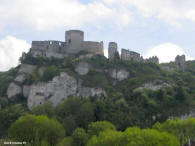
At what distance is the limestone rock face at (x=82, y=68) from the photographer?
7850cm

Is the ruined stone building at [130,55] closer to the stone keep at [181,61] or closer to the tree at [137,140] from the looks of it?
the stone keep at [181,61]

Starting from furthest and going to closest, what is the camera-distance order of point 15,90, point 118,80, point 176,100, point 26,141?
point 118,80 < point 15,90 < point 176,100 < point 26,141

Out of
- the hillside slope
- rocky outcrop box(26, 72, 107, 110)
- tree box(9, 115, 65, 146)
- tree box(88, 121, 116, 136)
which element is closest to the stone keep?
the hillside slope

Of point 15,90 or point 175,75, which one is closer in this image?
point 15,90

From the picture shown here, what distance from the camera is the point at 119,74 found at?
79375 millimetres

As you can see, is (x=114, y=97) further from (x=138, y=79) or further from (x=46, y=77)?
(x=46, y=77)

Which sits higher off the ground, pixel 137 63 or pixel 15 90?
pixel 137 63

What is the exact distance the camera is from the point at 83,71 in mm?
78750

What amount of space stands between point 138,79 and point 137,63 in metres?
9.94

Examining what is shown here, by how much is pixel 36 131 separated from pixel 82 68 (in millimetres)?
40690

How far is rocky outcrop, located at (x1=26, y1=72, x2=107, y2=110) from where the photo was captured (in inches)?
2798

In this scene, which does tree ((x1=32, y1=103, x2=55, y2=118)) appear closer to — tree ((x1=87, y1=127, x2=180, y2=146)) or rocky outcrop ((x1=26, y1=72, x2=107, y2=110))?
rocky outcrop ((x1=26, y1=72, x2=107, y2=110))

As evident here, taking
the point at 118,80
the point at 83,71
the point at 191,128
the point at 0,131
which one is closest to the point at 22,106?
the point at 0,131

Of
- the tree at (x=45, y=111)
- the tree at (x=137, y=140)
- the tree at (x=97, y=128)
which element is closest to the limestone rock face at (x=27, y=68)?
the tree at (x=45, y=111)
